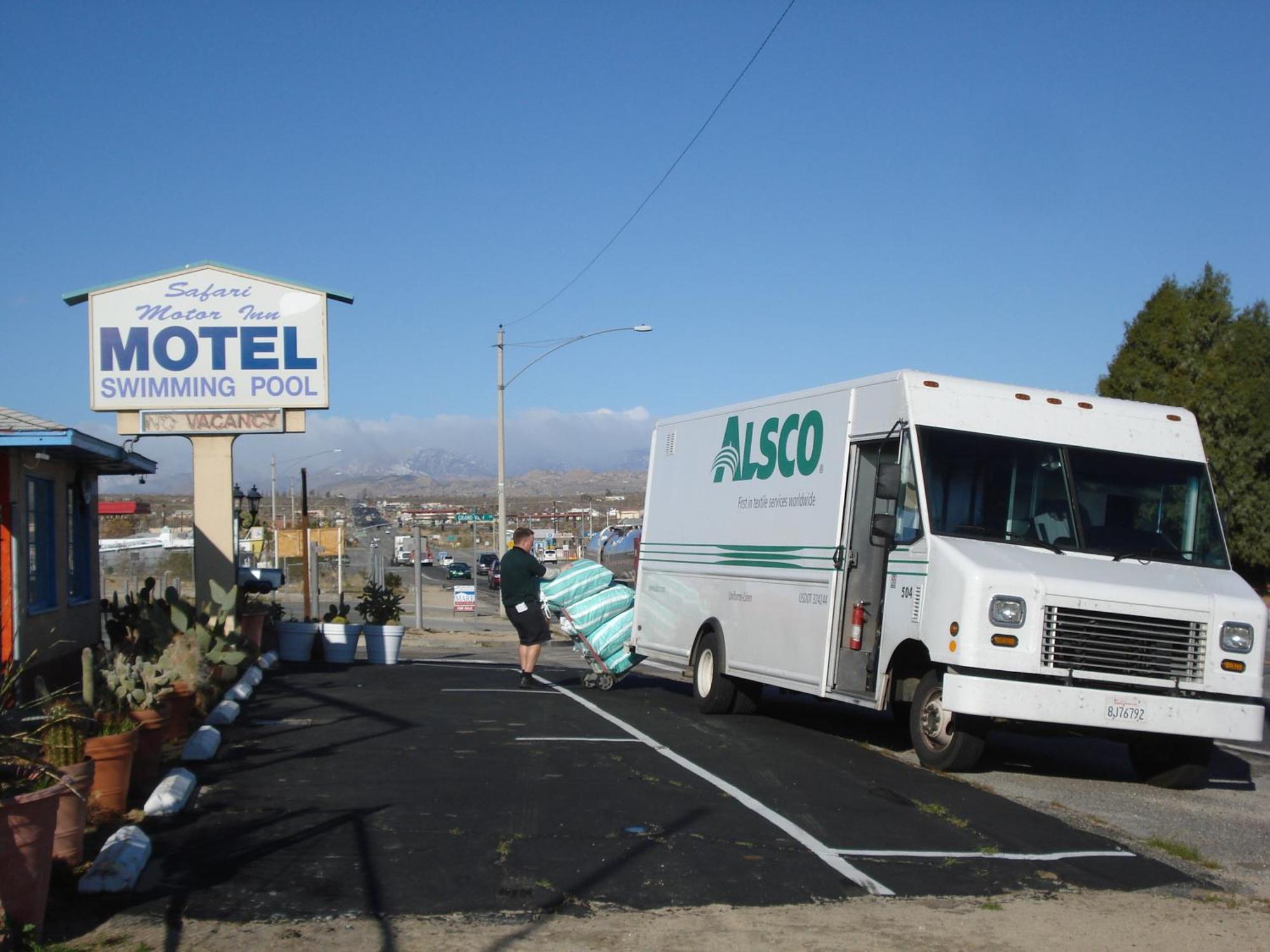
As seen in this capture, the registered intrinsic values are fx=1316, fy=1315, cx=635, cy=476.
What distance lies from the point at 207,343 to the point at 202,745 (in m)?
8.91

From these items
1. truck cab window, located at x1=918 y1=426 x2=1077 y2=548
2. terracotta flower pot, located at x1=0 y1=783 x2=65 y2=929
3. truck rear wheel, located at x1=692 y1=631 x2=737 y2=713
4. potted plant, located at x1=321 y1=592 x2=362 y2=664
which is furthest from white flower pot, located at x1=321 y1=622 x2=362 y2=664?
terracotta flower pot, located at x1=0 y1=783 x2=65 y2=929

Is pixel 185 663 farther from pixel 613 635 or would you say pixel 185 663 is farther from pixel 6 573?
pixel 613 635

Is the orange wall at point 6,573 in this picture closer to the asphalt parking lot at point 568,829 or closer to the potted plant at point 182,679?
the potted plant at point 182,679

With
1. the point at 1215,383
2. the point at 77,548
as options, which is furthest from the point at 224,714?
the point at 1215,383

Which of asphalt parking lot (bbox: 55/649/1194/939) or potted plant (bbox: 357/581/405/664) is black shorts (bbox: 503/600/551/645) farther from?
potted plant (bbox: 357/581/405/664)

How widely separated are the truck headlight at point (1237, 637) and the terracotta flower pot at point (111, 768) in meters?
7.61

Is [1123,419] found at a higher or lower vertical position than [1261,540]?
higher

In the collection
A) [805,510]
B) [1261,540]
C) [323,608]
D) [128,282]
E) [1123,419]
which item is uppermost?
[128,282]

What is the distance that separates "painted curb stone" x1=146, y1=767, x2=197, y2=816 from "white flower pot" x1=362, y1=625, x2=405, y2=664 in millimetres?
10296

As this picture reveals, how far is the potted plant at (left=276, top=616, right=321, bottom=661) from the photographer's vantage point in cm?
1811

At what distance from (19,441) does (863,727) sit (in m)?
8.58

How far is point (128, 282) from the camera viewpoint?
1692 centimetres

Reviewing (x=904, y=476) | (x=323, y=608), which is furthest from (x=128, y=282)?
(x=323, y=608)

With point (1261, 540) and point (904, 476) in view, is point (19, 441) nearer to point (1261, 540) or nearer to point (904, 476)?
point (904, 476)
